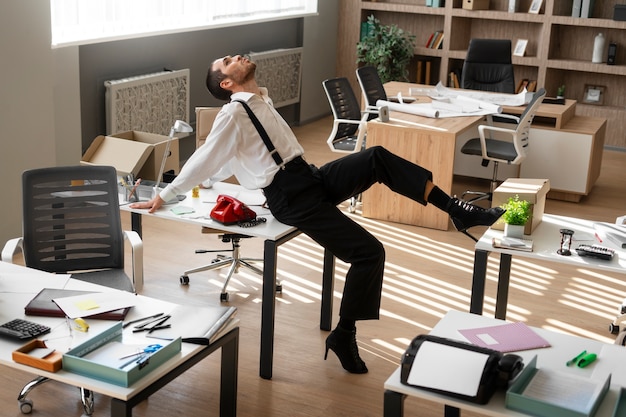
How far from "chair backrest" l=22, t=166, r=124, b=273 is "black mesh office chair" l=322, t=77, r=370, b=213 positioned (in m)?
2.95

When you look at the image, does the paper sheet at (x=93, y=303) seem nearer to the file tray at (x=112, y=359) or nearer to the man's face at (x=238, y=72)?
the file tray at (x=112, y=359)

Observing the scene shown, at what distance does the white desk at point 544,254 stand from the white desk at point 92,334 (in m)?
1.26

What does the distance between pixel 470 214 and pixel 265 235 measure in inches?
38.1

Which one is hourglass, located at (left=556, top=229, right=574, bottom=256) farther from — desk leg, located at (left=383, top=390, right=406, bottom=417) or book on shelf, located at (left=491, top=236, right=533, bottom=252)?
desk leg, located at (left=383, top=390, right=406, bottom=417)

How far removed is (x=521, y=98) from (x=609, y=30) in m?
2.49

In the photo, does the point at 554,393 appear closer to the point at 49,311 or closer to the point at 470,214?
the point at 470,214

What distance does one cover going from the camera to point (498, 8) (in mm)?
9812

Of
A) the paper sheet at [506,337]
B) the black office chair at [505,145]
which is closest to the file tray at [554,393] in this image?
the paper sheet at [506,337]

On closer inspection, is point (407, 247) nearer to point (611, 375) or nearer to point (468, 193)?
point (468, 193)

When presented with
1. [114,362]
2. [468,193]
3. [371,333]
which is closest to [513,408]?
[114,362]

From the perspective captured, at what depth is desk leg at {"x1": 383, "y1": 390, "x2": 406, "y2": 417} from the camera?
2582 mm

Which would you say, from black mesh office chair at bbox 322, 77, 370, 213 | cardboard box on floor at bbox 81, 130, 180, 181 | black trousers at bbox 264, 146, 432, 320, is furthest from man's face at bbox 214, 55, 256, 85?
black mesh office chair at bbox 322, 77, 370, 213

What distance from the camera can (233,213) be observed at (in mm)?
4137

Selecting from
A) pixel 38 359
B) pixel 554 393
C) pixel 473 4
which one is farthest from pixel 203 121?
pixel 473 4
